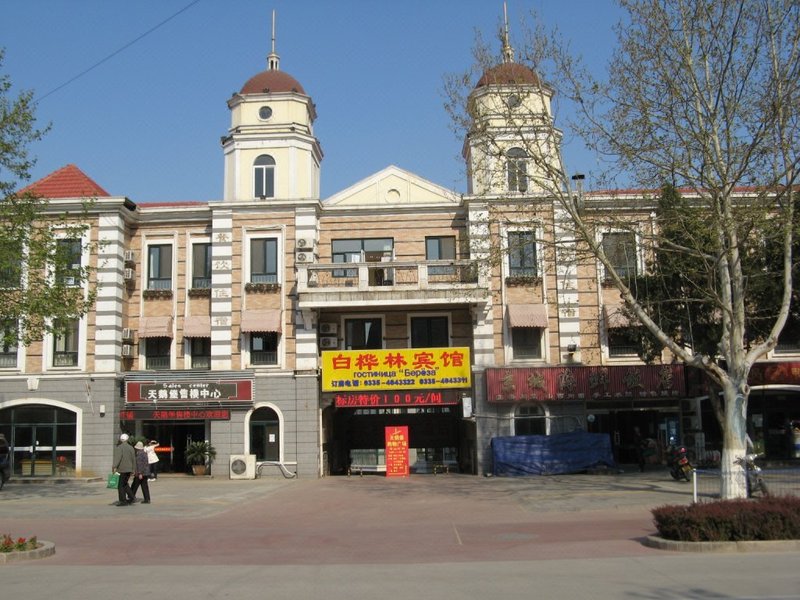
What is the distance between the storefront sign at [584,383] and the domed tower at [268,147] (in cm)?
1025

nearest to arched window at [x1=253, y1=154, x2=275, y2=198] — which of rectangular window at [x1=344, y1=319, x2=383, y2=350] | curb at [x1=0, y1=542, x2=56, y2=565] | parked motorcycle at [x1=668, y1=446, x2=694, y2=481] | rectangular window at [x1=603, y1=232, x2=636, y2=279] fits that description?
rectangular window at [x1=344, y1=319, x2=383, y2=350]

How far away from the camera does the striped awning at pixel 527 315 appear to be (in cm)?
2823

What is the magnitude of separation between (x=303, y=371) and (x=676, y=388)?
43.0 feet

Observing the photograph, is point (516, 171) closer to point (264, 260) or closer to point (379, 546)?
point (379, 546)

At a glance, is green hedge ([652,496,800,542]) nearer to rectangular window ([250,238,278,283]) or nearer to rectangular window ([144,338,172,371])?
rectangular window ([250,238,278,283])

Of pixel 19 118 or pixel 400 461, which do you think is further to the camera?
pixel 400 461

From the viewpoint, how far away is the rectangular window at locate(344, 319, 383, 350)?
98.5 ft

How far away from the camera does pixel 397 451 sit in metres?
28.5

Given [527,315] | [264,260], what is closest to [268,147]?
[264,260]

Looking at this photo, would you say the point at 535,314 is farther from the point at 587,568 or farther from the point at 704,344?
the point at 587,568

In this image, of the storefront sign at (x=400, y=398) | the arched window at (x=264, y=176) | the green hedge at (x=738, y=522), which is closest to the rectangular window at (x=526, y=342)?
the storefront sign at (x=400, y=398)

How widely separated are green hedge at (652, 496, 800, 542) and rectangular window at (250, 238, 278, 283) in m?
20.2

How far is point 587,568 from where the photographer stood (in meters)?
10.7

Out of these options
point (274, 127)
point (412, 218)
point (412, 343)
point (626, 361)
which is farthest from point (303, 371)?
point (626, 361)
